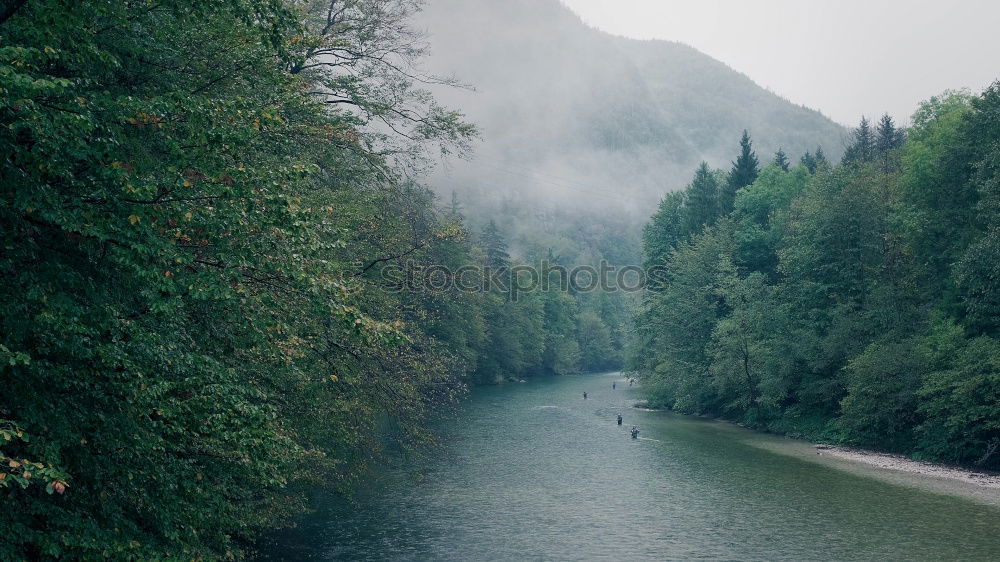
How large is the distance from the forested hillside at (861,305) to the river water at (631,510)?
635cm

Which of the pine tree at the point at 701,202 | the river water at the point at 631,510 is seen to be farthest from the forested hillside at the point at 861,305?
the pine tree at the point at 701,202

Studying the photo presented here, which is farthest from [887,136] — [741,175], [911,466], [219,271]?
[219,271]

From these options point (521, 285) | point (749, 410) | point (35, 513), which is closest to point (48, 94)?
point (35, 513)

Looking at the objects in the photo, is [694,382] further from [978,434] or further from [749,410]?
[978,434]

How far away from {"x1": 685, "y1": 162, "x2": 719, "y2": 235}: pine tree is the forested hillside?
6.70m

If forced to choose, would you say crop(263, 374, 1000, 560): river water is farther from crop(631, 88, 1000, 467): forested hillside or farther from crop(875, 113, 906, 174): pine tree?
crop(875, 113, 906, 174): pine tree

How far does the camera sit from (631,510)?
95.1ft

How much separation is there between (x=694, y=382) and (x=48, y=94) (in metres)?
56.3

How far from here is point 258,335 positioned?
11078 millimetres

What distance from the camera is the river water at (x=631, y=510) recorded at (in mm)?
23188

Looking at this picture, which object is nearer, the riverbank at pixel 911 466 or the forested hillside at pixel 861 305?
the riverbank at pixel 911 466

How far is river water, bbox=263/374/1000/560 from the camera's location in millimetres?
23188

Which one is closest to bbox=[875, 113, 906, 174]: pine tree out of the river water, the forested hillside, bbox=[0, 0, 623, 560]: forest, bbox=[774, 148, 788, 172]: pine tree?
bbox=[774, 148, 788, 172]: pine tree

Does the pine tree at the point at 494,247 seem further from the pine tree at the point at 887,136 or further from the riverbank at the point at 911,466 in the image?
the riverbank at the point at 911,466
